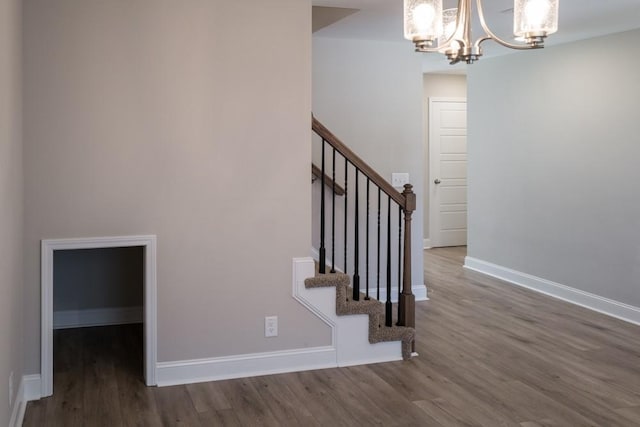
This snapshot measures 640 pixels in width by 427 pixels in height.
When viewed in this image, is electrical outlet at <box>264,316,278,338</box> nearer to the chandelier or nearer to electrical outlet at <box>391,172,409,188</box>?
the chandelier

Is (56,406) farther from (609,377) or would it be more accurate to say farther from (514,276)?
(514,276)

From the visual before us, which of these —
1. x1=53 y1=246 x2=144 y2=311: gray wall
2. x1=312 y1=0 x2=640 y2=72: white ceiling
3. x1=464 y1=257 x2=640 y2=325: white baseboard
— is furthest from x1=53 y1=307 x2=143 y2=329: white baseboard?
x1=464 y1=257 x2=640 y2=325: white baseboard

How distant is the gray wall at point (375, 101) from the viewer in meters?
5.81

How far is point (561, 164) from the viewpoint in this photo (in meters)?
6.23

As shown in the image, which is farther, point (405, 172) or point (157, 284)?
point (405, 172)

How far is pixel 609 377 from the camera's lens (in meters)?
4.16

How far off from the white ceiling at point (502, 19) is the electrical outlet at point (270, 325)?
2028 millimetres

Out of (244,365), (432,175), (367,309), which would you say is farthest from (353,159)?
(432,175)

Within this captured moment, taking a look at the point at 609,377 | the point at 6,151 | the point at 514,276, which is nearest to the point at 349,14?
the point at 6,151

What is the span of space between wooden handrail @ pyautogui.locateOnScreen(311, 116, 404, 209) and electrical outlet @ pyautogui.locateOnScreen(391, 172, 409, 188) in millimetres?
1657

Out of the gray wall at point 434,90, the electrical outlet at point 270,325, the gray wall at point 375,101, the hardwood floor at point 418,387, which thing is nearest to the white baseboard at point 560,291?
the hardwood floor at point 418,387

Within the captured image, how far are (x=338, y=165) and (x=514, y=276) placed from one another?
2.36 meters

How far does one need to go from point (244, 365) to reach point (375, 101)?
2816 millimetres

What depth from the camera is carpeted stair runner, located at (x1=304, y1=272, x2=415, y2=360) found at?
13.9ft
